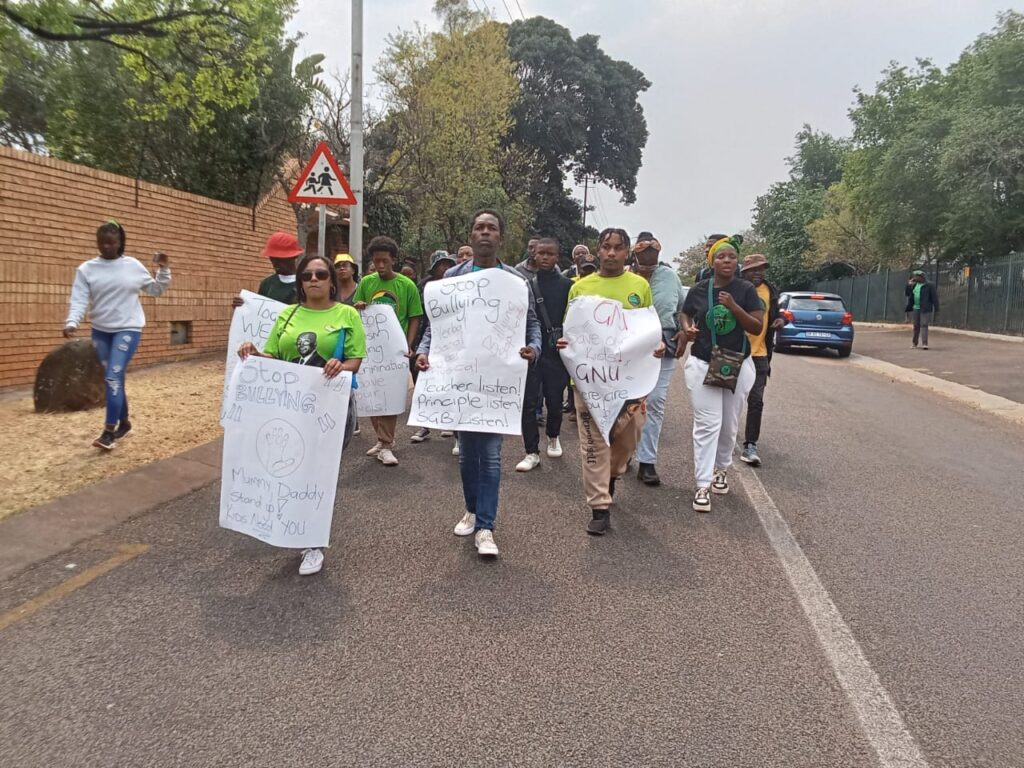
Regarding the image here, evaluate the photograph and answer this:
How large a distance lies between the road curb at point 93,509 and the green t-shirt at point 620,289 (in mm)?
3179

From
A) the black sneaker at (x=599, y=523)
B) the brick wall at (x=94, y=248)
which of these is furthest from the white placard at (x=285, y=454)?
the brick wall at (x=94, y=248)

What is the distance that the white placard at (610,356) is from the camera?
481 centimetres

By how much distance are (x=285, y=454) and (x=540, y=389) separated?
2.83 meters

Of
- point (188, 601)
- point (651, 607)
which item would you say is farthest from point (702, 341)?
point (188, 601)

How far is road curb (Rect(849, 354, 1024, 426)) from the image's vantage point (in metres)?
10.1

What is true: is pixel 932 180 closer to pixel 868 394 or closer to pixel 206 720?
pixel 868 394

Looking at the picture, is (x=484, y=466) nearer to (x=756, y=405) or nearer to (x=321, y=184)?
(x=756, y=405)

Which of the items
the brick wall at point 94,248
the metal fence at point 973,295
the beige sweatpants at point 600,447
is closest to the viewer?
the beige sweatpants at point 600,447

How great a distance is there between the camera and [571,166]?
47.6m

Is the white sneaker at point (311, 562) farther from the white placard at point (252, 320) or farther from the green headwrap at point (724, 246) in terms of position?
the green headwrap at point (724, 246)

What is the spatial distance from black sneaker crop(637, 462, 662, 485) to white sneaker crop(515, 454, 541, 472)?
88 centimetres

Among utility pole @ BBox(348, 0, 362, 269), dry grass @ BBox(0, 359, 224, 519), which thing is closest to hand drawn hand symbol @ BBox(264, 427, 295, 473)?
dry grass @ BBox(0, 359, 224, 519)

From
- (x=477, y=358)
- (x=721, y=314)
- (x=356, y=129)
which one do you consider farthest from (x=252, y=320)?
(x=356, y=129)

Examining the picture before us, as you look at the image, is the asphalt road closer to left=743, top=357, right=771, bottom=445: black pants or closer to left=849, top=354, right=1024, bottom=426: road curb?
left=743, top=357, right=771, bottom=445: black pants
